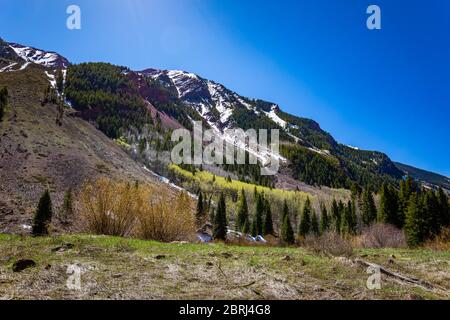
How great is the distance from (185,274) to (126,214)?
13.6 metres

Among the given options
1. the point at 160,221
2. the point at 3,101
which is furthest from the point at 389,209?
the point at 3,101

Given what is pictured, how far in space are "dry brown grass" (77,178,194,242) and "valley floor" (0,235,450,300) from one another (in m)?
7.48

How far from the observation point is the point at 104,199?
2297 cm

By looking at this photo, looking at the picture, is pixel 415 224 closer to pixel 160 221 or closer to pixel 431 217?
pixel 431 217

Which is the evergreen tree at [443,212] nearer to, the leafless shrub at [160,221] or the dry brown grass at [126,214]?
the leafless shrub at [160,221]

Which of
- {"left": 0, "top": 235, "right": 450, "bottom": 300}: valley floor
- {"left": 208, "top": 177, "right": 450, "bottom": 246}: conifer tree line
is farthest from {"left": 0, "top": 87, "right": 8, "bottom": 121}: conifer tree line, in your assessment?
{"left": 0, "top": 235, "right": 450, "bottom": 300}: valley floor

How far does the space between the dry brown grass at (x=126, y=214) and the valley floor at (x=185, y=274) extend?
7485 millimetres

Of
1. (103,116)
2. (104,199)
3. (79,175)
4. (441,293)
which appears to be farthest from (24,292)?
(103,116)

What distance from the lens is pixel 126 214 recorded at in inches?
926

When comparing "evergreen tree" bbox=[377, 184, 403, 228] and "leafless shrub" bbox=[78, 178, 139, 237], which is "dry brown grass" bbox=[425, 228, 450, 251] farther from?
"evergreen tree" bbox=[377, 184, 403, 228]
